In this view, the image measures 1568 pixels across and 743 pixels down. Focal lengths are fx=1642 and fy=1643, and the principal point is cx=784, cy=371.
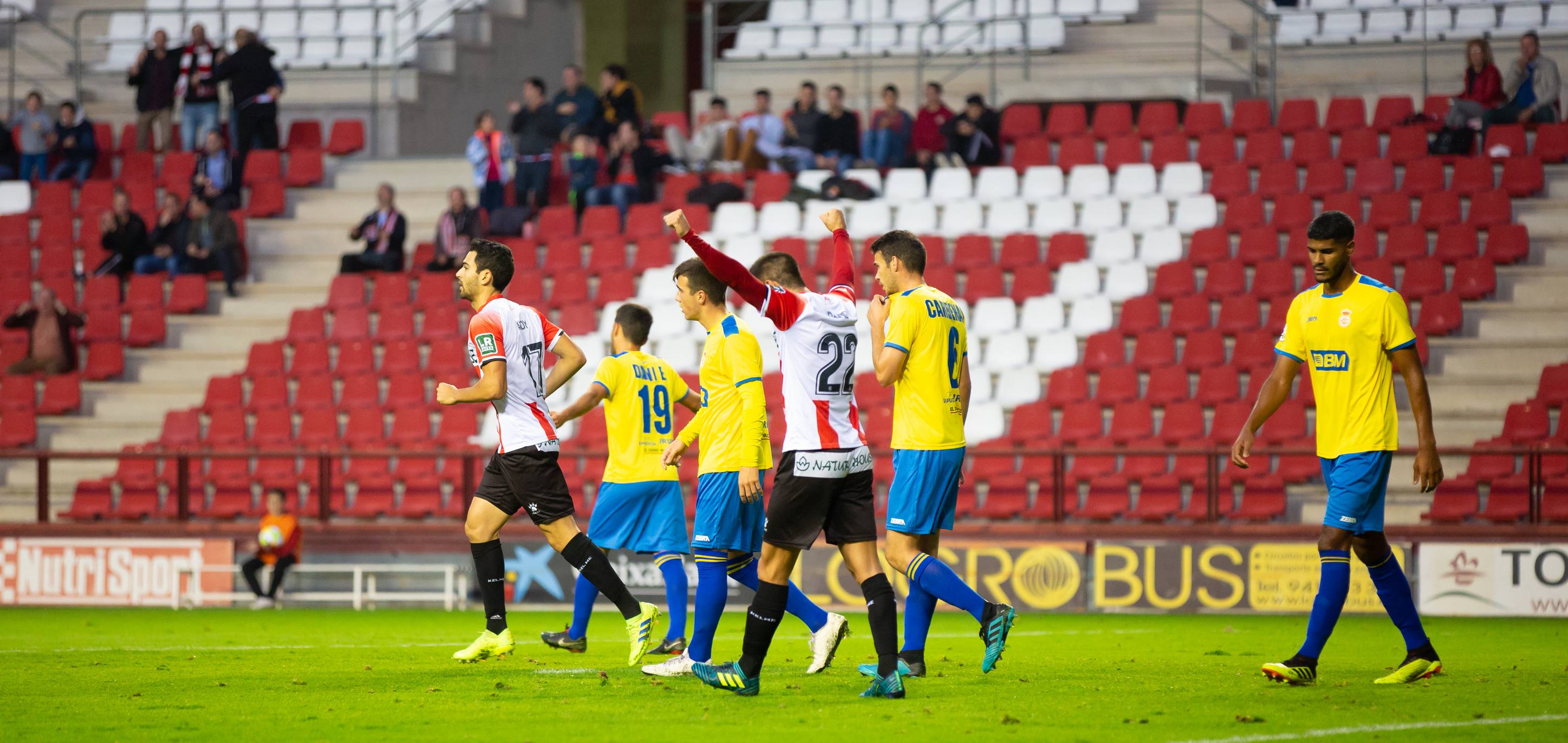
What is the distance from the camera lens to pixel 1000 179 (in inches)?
794

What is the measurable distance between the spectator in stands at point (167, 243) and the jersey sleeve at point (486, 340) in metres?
14.4

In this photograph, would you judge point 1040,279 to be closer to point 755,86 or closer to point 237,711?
point 755,86

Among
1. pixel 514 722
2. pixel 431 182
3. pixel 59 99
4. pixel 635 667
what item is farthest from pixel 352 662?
pixel 59 99

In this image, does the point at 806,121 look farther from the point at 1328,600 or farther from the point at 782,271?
the point at 1328,600

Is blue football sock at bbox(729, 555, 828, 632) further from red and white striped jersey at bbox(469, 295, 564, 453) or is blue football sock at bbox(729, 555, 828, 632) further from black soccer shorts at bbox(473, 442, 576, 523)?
red and white striped jersey at bbox(469, 295, 564, 453)

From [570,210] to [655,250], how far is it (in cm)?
166

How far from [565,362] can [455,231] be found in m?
11.9

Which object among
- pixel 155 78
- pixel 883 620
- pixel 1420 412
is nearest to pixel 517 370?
pixel 883 620

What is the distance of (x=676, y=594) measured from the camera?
897 cm

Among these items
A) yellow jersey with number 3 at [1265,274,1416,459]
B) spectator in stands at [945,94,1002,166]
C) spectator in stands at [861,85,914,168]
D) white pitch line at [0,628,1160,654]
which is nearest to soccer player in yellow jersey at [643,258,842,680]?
yellow jersey with number 3 at [1265,274,1416,459]

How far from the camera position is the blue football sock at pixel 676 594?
352 inches

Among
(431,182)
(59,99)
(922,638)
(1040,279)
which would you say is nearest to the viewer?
(922,638)

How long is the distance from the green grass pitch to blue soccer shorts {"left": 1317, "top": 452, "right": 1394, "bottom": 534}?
0.79 meters

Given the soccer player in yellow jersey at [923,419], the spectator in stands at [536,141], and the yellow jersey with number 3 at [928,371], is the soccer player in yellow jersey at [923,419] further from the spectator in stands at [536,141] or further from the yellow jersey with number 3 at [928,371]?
the spectator in stands at [536,141]
